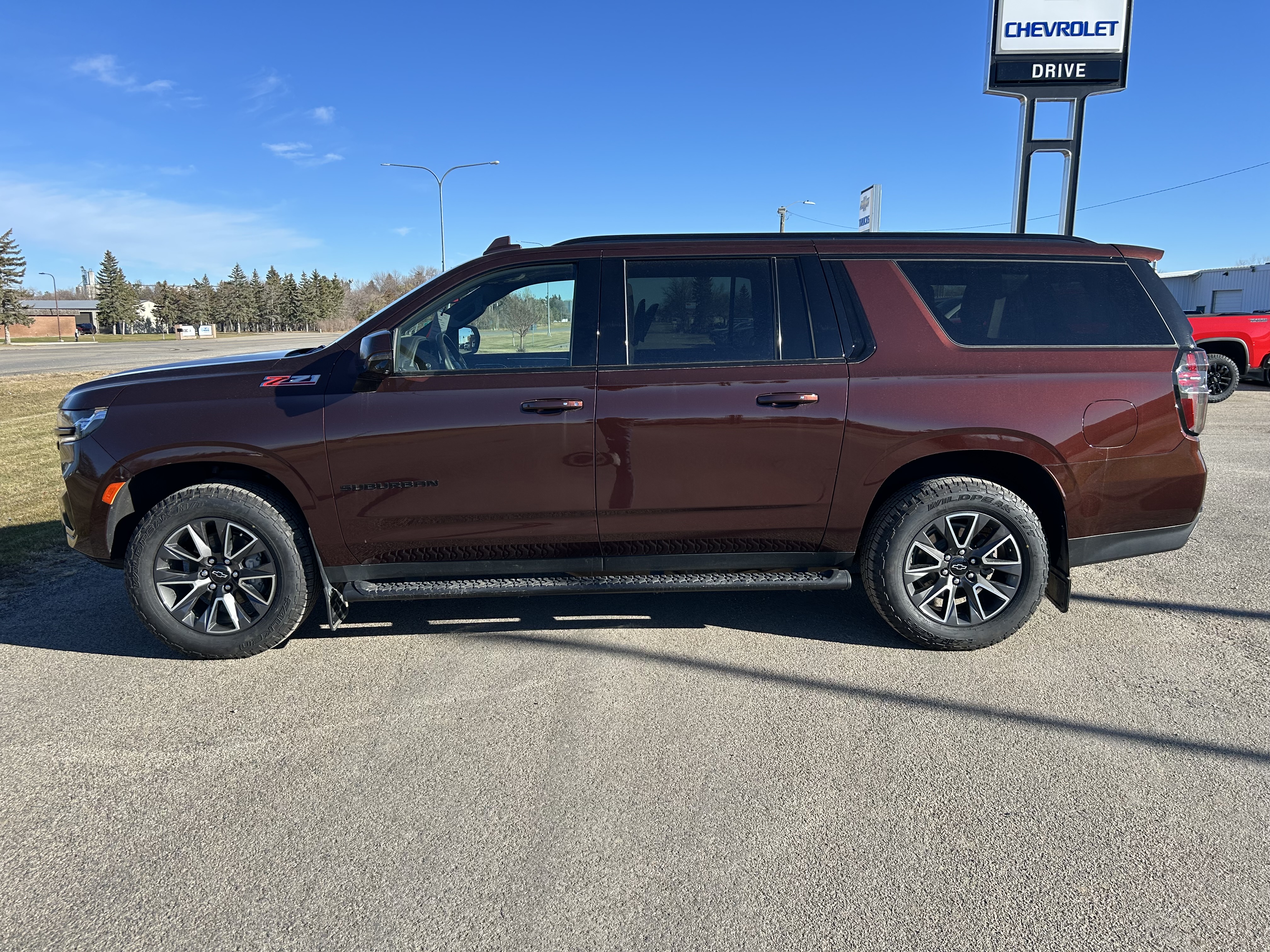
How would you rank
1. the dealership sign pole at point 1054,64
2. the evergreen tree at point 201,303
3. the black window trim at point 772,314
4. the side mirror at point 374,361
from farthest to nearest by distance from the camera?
the evergreen tree at point 201,303, the dealership sign pole at point 1054,64, the black window trim at point 772,314, the side mirror at point 374,361

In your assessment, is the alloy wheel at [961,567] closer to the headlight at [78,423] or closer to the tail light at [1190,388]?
the tail light at [1190,388]

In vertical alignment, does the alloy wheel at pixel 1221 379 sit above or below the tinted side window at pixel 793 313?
below

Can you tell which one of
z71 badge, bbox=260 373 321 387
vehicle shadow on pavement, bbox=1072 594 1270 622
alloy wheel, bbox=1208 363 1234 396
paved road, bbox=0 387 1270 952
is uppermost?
z71 badge, bbox=260 373 321 387

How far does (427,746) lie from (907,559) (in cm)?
237

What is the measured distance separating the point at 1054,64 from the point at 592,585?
1180cm

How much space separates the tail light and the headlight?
5104 millimetres

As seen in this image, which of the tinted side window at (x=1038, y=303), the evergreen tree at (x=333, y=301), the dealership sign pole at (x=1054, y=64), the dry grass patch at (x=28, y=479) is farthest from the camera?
the evergreen tree at (x=333, y=301)

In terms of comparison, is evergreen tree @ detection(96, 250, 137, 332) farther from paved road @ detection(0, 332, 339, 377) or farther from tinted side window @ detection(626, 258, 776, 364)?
tinted side window @ detection(626, 258, 776, 364)

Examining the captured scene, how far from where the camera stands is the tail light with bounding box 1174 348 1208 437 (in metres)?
3.99

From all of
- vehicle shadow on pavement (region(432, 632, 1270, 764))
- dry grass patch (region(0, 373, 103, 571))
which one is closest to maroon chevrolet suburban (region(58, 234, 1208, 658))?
vehicle shadow on pavement (region(432, 632, 1270, 764))

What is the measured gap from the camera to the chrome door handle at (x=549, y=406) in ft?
12.7

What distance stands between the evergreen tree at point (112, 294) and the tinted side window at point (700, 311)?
112 meters

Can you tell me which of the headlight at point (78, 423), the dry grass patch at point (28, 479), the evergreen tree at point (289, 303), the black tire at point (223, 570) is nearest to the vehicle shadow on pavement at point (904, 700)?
the black tire at point (223, 570)

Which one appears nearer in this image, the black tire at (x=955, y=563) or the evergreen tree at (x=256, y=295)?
the black tire at (x=955, y=563)
